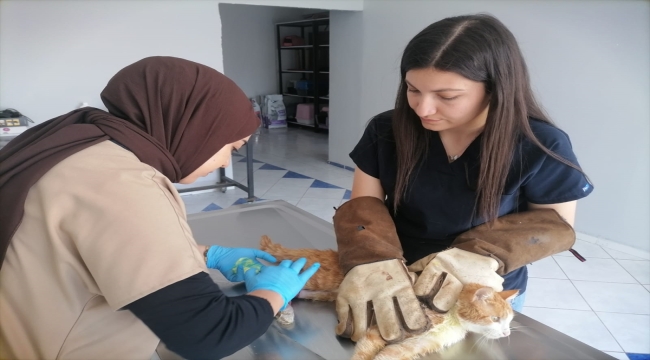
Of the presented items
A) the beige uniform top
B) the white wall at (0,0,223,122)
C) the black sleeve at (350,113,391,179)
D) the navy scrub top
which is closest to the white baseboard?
the navy scrub top

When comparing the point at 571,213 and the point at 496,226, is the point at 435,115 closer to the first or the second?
the point at 496,226

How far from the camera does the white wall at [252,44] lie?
651 cm

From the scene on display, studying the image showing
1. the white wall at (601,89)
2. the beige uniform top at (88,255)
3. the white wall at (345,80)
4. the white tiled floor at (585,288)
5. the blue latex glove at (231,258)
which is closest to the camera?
the beige uniform top at (88,255)

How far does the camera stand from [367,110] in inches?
157

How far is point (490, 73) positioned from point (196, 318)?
69 cm

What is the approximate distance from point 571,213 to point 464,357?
0.42 m

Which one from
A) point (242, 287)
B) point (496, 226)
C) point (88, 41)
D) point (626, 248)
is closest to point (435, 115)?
point (496, 226)

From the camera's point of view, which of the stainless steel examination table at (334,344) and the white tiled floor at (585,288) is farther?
the white tiled floor at (585,288)

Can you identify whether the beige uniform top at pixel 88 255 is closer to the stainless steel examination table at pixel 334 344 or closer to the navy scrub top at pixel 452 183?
the stainless steel examination table at pixel 334 344

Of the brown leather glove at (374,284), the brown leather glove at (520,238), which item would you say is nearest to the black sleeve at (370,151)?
the brown leather glove at (374,284)

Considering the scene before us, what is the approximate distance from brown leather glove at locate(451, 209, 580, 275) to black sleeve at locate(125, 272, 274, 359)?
1.60 feet

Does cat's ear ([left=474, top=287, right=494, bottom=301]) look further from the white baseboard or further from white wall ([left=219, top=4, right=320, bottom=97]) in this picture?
white wall ([left=219, top=4, right=320, bottom=97])

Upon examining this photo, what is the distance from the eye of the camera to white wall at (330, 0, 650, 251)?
92.7 inches

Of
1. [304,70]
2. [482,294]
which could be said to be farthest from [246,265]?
[304,70]
